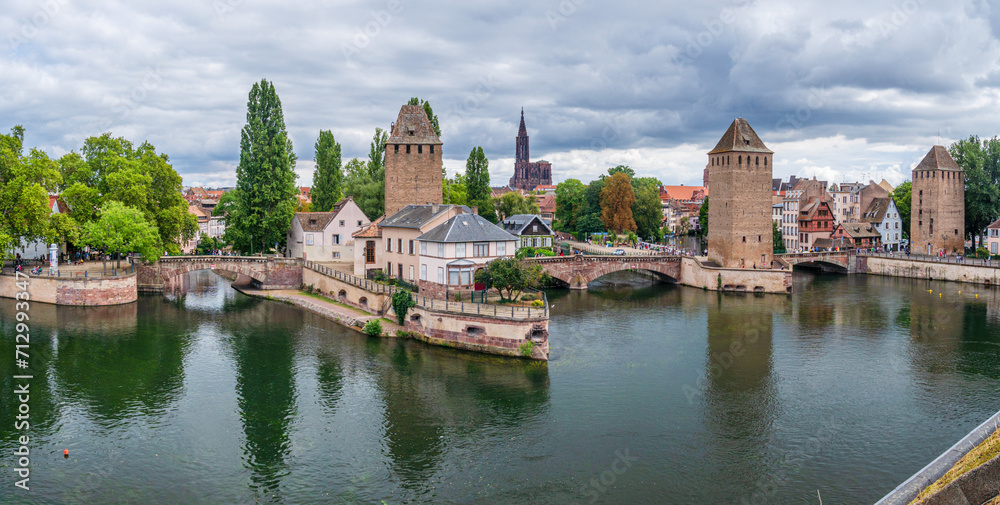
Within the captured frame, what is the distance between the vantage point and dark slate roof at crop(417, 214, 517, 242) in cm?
4262

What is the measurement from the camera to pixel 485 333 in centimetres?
3547

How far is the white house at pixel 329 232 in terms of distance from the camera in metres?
59.8

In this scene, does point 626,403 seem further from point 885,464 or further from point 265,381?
point 265,381

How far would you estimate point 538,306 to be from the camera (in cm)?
3669

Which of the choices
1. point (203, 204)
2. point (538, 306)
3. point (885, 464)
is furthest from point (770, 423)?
point (203, 204)

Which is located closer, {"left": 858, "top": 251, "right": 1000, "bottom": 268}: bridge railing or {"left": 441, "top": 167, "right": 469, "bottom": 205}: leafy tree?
{"left": 858, "top": 251, "right": 1000, "bottom": 268}: bridge railing

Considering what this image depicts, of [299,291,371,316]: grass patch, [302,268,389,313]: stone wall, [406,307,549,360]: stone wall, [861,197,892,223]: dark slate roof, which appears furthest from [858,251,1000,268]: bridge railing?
[299,291,371,316]: grass patch

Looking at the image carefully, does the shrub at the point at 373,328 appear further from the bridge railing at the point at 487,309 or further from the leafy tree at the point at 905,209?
the leafy tree at the point at 905,209

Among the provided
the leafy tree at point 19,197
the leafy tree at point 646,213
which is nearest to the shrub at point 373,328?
the leafy tree at point 19,197

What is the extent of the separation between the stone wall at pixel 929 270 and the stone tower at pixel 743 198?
678 inches

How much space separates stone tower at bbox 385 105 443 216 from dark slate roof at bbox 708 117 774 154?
26.3 metres

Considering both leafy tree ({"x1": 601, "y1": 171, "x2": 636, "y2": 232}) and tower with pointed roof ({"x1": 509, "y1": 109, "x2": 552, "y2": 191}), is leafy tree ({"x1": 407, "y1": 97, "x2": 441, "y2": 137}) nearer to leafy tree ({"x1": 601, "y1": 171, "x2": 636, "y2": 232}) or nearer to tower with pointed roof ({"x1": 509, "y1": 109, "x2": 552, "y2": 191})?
leafy tree ({"x1": 601, "y1": 171, "x2": 636, "y2": 232})

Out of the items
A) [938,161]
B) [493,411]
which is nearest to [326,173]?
[493,411]

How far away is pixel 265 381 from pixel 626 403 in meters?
16.1
